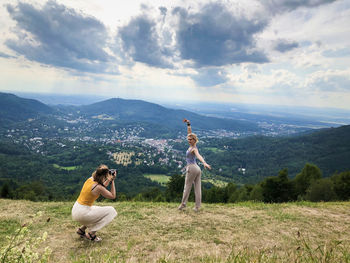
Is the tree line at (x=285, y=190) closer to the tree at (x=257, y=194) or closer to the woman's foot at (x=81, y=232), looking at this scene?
the tree at (x=257, y=194)

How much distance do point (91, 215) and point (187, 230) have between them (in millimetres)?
2756

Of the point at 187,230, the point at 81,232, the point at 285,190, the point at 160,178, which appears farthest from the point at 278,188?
the point at 160,178

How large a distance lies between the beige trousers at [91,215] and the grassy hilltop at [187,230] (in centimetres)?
45

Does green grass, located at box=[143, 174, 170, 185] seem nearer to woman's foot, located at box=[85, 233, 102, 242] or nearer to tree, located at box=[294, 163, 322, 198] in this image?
tree, located at box=[294, 163, 322, 198]

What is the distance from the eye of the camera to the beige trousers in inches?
193

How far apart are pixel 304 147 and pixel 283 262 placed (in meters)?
157

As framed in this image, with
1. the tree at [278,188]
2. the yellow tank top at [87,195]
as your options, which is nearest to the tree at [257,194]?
the tree at [278,188]

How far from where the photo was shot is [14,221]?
6.46 meters

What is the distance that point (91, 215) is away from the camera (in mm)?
4949

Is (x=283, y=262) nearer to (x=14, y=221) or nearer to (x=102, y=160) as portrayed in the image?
(x=14, y=221)

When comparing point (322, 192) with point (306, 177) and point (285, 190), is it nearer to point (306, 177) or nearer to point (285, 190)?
point (285, 190)

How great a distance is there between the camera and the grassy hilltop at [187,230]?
438 cm

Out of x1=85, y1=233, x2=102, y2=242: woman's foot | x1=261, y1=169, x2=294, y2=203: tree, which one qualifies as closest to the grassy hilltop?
x1=85, y1=233, x2=102, y2=242: woman's foot

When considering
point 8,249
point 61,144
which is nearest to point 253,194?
point 8,249
